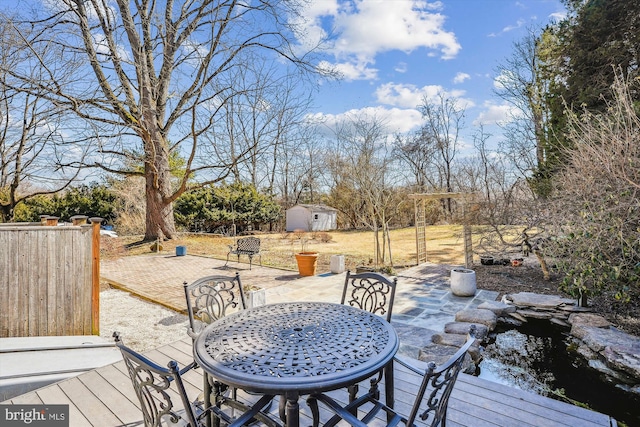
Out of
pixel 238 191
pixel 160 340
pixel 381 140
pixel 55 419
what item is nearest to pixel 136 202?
pixel 238 191

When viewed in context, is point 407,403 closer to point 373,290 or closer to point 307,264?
point 373,290

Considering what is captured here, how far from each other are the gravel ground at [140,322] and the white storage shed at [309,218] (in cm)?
1315

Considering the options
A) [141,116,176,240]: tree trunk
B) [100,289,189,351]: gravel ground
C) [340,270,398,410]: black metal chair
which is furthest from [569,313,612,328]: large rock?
[141,116,176,240]: tree trunk

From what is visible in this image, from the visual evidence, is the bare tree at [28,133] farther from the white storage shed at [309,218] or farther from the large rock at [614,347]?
the white storage shed at [309,218]

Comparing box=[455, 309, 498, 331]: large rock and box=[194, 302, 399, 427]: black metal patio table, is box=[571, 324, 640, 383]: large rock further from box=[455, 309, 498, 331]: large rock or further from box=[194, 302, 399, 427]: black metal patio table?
box=[194, 302, 399, 427]: black metal patio table

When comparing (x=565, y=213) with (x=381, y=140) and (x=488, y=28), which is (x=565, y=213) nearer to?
(x=381, y=140)

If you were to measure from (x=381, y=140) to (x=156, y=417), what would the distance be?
8.78 metres

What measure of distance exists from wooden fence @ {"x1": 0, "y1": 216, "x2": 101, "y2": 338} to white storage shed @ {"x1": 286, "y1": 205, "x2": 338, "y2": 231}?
14.8 metres

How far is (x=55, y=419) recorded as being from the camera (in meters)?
2.00

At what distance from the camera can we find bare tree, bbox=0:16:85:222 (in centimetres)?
520

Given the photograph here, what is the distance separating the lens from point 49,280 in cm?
339

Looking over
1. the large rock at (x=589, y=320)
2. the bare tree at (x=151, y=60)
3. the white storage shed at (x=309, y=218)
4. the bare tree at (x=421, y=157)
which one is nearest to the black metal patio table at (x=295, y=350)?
the large rock at (x=589, y=320)

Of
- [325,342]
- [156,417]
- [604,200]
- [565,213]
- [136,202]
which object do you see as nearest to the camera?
[156,417]

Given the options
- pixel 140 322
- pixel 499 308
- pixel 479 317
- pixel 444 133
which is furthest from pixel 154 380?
pixel 444 133
